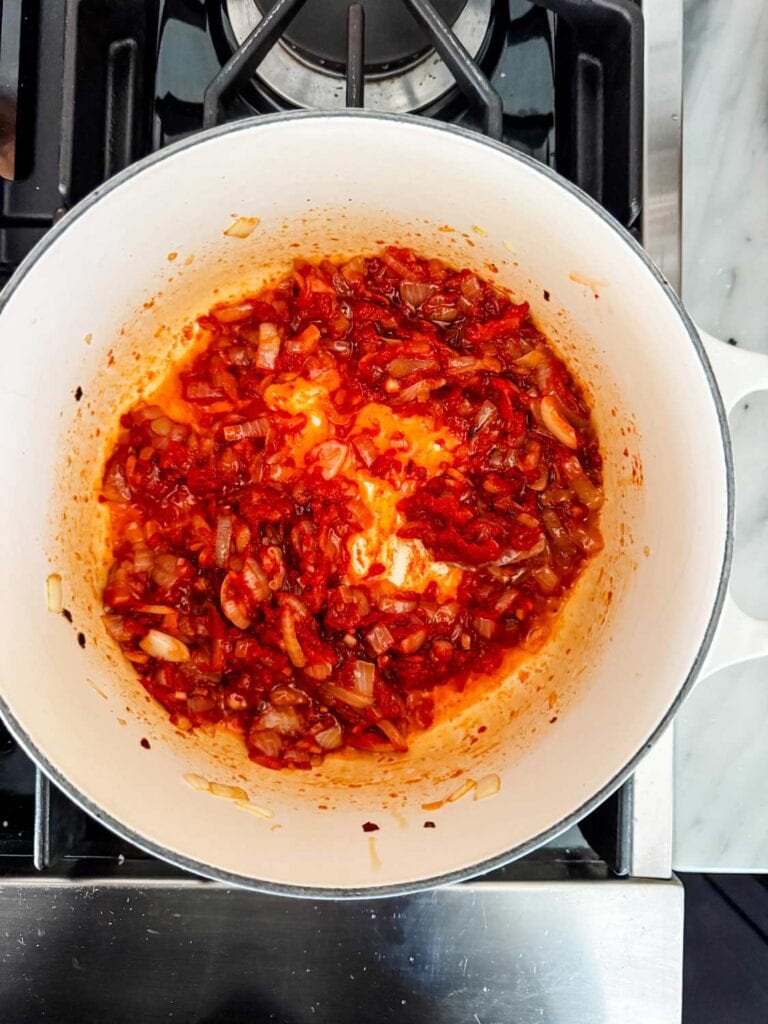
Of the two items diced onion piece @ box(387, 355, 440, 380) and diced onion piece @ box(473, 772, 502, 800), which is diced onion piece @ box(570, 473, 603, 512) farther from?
diced onion piece @ box(473, 772, 502, 800)

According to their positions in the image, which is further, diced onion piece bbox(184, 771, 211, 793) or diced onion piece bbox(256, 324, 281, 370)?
diced onion piece bbox(256, 324, 281, 370)

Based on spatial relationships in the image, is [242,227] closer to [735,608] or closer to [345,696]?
[345,696]

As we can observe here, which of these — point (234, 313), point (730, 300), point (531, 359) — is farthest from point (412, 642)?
point (730, 300)

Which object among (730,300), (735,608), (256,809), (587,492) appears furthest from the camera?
(730,300)

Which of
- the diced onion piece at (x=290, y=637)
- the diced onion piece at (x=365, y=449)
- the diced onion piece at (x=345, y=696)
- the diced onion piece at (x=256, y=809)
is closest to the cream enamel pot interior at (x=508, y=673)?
the diced onion piece at (x=256, y=809)

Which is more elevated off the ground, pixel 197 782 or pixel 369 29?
pixel 369 29

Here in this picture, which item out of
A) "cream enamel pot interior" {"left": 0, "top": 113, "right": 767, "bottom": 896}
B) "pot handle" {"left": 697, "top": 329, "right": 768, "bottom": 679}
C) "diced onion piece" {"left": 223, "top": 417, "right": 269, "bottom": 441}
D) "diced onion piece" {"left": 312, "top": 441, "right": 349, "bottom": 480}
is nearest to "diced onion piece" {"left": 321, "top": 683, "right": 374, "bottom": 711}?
"cream enamel pot interior" {"left": 0, "top": 113, "right": 767, "bottom": 896}
